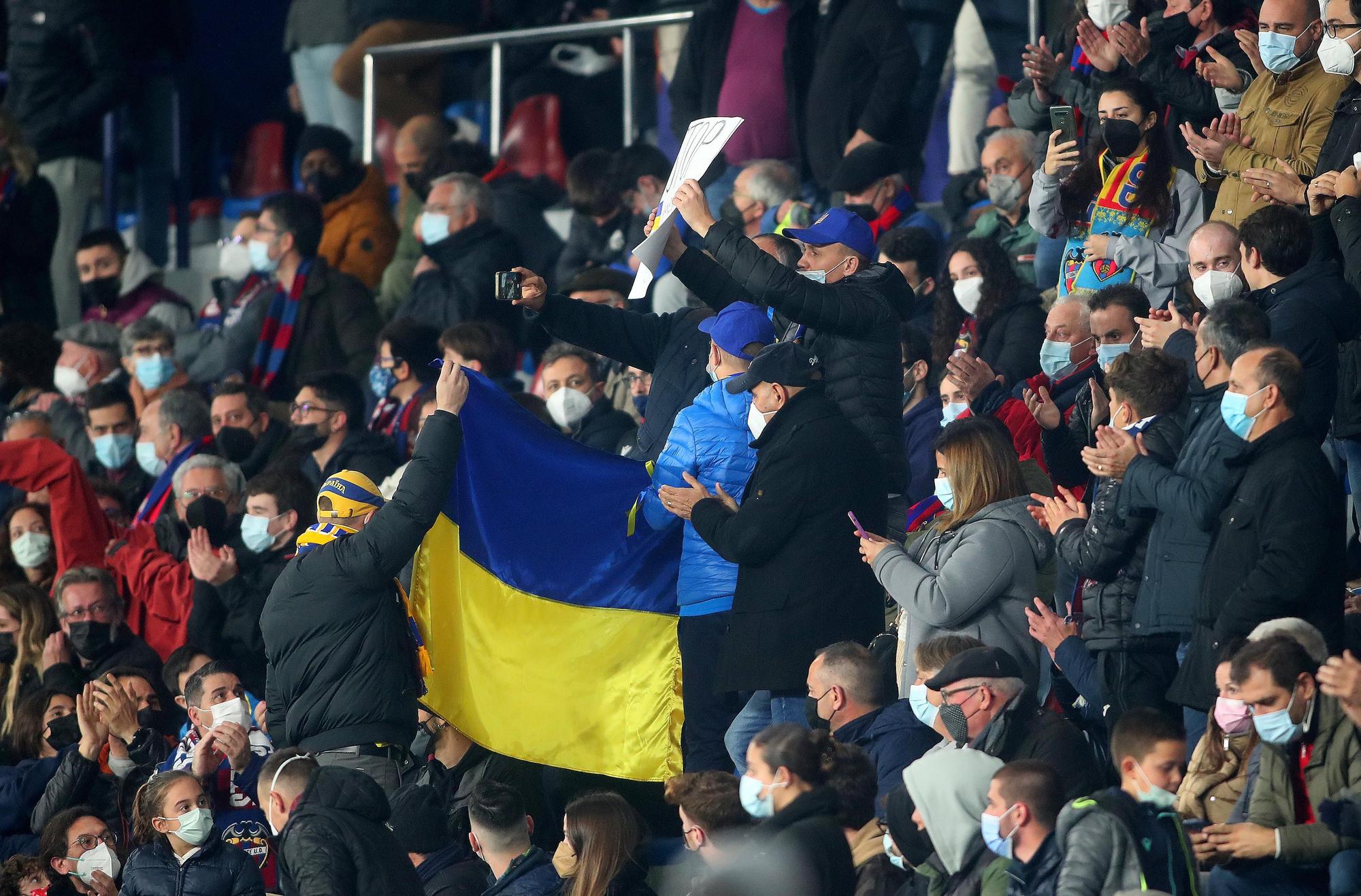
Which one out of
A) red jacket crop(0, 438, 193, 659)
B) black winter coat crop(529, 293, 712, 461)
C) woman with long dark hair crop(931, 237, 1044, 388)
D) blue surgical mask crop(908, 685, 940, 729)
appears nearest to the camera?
blue surgical mask crop(908, 685, 940, 729)

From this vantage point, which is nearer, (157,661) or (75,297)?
(157,661)

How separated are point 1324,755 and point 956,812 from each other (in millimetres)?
1063

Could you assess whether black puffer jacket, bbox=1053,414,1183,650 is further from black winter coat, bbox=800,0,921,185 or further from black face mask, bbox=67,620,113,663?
black face mask, bbox=67,620,113,663

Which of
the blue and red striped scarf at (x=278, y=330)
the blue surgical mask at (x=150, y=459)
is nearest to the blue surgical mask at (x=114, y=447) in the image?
the blue surgical mask at (x=150, y=459)

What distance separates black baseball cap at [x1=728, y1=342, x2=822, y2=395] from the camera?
7.64 meters

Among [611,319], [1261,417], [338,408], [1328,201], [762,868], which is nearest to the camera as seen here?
[762,868]

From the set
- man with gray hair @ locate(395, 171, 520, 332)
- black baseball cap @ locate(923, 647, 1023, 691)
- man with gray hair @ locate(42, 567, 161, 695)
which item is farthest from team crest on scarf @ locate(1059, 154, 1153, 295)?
man with gray hair @ locate(42, 567, 161, 695)

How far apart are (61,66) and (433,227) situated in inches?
143

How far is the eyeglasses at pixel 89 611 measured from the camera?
988cm

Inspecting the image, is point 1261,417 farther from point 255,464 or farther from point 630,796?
point 255,464

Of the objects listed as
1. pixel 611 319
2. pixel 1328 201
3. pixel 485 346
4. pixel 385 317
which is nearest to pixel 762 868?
pixel 611 319

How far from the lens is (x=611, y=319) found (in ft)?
27.8

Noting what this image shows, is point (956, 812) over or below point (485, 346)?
over

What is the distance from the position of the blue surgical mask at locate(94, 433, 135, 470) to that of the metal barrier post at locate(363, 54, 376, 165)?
Result: 124 inches
